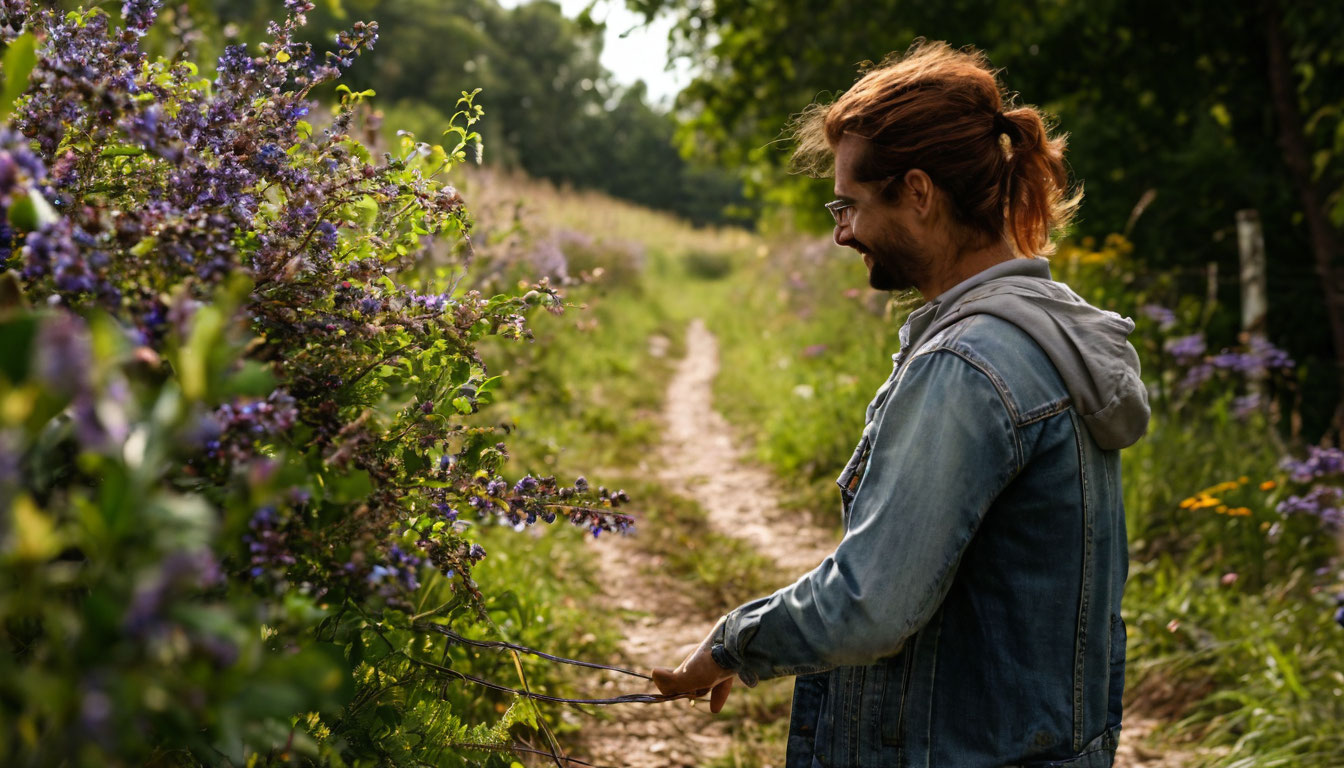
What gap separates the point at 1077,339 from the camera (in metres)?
1.54

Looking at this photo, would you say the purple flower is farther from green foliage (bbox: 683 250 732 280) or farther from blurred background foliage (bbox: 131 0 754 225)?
green foliage (bbox: 683 250 732 280)

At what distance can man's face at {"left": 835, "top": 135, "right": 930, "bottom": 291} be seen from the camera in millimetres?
1722

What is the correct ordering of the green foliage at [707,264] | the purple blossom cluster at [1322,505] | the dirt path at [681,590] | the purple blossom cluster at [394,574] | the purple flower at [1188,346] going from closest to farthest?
the purple blossom cluster at [394,574], the dirt path at [681,590], the purple blossom cluster at [1322,505], the purple flower at [1188,346], the green foliage at [707,264]

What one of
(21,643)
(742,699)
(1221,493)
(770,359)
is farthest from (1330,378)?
(21,643)

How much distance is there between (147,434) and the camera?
0.72 m

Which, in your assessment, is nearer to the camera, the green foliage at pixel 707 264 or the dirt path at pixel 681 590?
the dirt path at pixel 681 590

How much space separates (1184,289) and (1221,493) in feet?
10.1

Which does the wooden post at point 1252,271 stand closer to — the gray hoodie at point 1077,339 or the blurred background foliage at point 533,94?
the gray hoodie at point 1077,339

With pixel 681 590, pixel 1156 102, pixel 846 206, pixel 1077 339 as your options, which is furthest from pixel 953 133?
pixel 1156 102

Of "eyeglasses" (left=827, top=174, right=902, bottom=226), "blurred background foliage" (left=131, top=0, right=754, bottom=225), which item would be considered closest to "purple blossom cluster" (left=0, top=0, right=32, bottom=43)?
"eyeglasses" (left=827, top=174, right=902, bottom=226)

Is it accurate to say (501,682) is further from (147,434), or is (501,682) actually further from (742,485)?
(742,485)

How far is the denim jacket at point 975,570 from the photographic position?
A: 1381 mm

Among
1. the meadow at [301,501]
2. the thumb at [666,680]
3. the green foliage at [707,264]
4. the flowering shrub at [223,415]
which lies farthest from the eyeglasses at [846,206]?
the green foliage at [707,264]

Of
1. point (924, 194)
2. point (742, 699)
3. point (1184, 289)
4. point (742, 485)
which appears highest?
point (1184, 289)
